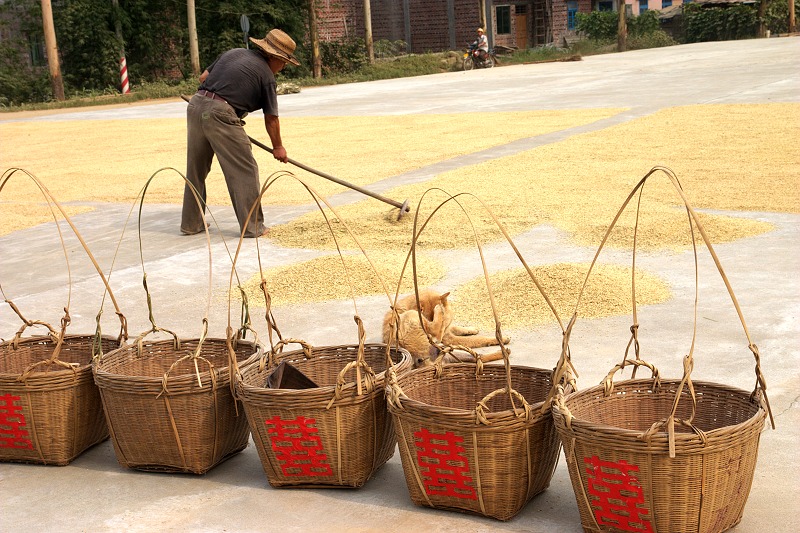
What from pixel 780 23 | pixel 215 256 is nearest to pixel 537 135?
pixel 215 256

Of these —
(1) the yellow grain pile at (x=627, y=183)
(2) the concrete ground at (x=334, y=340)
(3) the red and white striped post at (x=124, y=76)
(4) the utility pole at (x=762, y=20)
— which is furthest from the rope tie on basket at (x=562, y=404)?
(4) the utility pole at (x=762, y=20)

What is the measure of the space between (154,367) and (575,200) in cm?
473

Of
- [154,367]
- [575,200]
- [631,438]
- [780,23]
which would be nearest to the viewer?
[631,438]

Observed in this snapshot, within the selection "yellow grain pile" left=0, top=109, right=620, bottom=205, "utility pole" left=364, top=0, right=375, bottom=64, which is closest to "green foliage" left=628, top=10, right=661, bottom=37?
"utility pole" left=364, top=0, right=375, bottom=64

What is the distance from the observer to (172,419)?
304cm

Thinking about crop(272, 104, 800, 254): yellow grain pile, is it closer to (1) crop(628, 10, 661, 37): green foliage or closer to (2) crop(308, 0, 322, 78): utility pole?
(2) crop(308, 0, 322, 78): utility pole

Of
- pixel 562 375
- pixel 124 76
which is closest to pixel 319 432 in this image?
pixel 562 375

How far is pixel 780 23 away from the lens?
36.8 m

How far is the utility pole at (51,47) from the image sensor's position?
2312 centimetres

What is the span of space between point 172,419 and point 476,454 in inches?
39.3

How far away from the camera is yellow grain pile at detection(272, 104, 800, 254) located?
6.54m

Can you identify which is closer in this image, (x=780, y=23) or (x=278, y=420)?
(x=278, y=420)

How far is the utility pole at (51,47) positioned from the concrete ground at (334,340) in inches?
636

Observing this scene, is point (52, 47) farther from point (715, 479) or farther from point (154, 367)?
point (715, 479)
